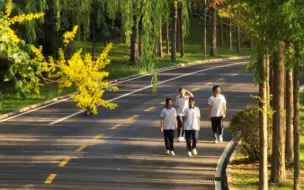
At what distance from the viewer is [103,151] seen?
22219 millimetres

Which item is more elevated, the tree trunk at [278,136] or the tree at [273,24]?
the tree at [273,24]

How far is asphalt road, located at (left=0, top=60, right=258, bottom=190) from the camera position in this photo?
1792 centimetres

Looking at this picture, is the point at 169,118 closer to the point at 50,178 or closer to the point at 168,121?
the point at 168,121

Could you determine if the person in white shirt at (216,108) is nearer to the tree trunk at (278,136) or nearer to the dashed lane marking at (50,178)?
the tree trunk at (278,136)

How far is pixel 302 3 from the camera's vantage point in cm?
1011

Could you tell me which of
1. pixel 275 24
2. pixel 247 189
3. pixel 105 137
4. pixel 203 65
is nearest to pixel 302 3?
pixel 275 24

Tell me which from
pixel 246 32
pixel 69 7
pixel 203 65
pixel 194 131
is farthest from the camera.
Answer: pixel 203 65

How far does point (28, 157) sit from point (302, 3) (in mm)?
12821

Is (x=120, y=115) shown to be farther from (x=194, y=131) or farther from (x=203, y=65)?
(x=203, y=65)

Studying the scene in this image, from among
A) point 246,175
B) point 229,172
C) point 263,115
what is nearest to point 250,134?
point 229,172

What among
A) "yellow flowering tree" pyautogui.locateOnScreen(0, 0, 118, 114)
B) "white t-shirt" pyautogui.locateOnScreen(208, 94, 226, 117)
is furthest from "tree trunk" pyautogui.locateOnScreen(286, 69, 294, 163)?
"yellow flowering tree" pyautogui.locateOnScreen(0, 0, 118, 114)

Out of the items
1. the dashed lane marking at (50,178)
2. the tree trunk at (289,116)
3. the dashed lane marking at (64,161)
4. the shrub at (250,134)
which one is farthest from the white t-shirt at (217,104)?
the dashed lane marking at (50,178)

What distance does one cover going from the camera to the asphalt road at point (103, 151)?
58.8 ft

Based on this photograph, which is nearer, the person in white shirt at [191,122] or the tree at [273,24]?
the tree at [273,24]
